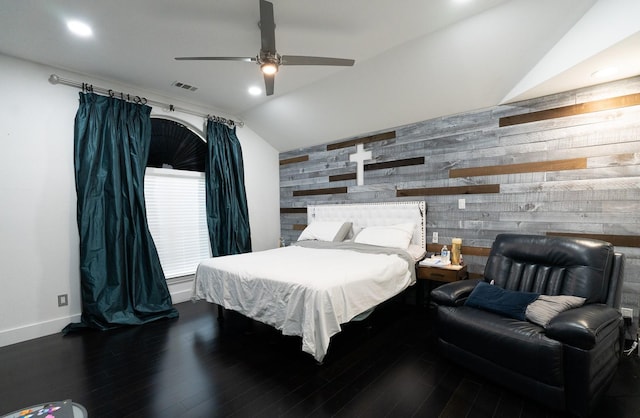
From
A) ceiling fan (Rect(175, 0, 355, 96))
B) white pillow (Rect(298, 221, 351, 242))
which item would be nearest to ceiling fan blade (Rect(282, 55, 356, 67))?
ceiling fan (Rect(175, 0, 355, 96))

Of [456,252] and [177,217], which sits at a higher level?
[177,217]

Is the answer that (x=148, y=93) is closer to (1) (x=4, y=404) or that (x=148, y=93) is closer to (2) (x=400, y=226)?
(1) (x=4, y=404)

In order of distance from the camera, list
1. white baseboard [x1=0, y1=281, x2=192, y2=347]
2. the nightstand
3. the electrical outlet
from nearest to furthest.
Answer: the electrical outlet
white baseboard [x1=0, y1=281, x2=192, y2=347]
the nightstand

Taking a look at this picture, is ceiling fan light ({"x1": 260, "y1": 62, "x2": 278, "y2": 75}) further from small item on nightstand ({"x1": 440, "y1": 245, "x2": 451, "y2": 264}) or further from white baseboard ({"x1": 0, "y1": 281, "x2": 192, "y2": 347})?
white baseboard ({"x1": 0, "y1": 281, "x2": 192, "y2": 347})

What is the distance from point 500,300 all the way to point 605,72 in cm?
205

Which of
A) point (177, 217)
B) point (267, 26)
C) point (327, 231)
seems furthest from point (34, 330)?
point (267, 26)

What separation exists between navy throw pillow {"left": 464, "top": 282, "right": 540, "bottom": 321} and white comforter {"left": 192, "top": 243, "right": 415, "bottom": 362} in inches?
28.9

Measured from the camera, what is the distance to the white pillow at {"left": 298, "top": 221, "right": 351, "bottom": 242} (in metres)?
4.02

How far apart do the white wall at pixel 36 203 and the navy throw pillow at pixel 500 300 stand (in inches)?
156

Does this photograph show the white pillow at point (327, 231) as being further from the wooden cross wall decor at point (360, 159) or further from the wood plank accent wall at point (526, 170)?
the wooden cross wall decor at point (360, 159)

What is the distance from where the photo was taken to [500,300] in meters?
2.05

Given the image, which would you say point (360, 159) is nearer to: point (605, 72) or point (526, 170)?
point (526, 170)

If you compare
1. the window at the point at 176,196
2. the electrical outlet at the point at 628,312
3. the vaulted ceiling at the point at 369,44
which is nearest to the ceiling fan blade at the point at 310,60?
the vaulted ceiling at the point at 369,44

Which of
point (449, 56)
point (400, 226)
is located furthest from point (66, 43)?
point (400, 226)
